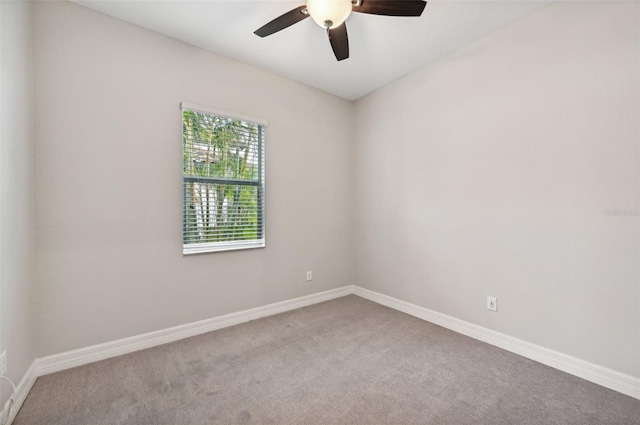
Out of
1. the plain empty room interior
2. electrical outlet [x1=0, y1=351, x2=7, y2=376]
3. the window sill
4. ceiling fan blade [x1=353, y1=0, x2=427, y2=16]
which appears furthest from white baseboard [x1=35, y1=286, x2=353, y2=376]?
ceiling fan blade [x1=353, y1=0, x2=427, y2=16]

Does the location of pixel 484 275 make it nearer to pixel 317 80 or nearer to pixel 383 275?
pixel 383 275

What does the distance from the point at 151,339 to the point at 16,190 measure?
1.45 metres

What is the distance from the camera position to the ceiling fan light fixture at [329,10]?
1.62m

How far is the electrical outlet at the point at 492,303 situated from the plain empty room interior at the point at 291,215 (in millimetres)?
30

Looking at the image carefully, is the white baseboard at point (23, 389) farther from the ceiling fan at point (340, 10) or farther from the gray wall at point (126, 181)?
the ceiling fan at point (340, 10)

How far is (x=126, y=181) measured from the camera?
2273mm

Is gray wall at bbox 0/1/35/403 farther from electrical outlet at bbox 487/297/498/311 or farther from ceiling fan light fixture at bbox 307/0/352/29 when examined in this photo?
electrical outlet at bbox 487/297/498/311

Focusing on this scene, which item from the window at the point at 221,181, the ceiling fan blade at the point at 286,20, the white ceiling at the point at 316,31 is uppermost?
the white ceiling at the point at 316,31

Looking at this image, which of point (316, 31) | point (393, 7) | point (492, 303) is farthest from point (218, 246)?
point (492, 303)

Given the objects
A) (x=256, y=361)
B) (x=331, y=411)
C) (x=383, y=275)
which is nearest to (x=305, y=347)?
(x=256, y=361)

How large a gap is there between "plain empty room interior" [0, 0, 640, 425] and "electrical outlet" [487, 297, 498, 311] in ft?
0.10

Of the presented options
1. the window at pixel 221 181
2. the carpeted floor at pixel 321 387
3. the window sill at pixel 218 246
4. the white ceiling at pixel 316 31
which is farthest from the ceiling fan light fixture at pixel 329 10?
the carpeted floor at pixel 321 387

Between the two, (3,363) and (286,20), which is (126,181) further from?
(286,20)

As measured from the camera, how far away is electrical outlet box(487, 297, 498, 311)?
243 cm
